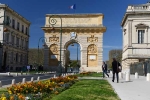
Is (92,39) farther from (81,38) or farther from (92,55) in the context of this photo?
(92,55)

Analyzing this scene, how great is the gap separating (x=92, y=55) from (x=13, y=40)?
17598 millimetres

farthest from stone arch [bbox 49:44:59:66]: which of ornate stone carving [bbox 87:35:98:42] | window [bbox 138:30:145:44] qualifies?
window [bbox 138:30:145:44]

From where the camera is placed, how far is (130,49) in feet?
148

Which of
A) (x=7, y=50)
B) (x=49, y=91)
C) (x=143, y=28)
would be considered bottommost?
(x=49, y=91)

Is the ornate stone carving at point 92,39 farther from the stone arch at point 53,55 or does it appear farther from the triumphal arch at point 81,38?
the stone arch at point 53,55

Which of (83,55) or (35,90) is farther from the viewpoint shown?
(83,55)

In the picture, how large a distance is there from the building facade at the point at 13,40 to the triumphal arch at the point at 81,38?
7221mm

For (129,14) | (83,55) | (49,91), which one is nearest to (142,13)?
(129,14)

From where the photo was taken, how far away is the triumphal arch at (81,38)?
49938 mm

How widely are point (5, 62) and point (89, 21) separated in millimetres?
18965

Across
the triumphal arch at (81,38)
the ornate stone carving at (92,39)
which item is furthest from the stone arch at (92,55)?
the ornate stone carving at (92,39)

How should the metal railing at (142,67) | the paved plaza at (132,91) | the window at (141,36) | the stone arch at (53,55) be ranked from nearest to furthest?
the paved plaza at (132,91) < the metal railing at (142,67) < the window at (141,36) < the stone arch at (53,55)

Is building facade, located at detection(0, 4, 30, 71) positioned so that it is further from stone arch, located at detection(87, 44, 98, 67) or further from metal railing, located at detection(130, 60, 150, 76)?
metal railing, located at detection(130, 60, 150, 76)

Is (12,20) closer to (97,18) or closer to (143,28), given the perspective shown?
(97,18)
